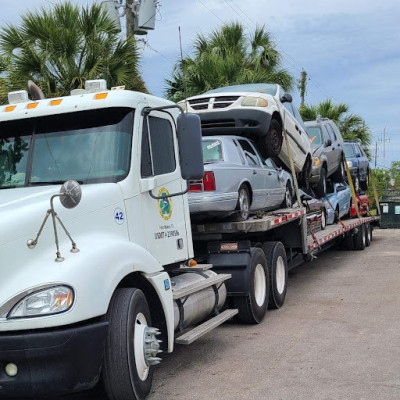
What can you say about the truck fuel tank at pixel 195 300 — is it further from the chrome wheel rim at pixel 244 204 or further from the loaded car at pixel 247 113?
the loaded car at pixel 247 113

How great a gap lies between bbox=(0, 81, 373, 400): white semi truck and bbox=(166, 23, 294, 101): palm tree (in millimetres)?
12821

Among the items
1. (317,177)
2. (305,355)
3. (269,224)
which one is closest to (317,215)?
(317,177)

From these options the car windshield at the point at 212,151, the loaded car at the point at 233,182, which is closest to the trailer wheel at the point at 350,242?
the loaded car at the point at 233,182

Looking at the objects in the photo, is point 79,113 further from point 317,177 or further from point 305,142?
point 317,177

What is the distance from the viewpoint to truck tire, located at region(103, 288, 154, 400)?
15.0 feet

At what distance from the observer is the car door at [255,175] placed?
29.6 ft

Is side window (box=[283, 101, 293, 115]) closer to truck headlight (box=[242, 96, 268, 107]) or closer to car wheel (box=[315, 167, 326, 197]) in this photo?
truck headlight (box=[242, 96, 268, 107])

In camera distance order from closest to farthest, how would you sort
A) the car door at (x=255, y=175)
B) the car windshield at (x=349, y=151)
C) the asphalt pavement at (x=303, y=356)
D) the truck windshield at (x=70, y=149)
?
the truck windshield at (x=70, y=149) < the asphalt pavement at (x=303, y=356) < the car door at (x=255, y=175) < the car windshield at (x=349, y=151)

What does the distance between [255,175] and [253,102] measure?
1.38 m

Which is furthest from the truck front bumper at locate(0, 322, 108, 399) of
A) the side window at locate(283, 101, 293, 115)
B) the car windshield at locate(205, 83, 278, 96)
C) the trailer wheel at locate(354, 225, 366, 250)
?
the trailer wheel at locate(354, 225, 366, 250)

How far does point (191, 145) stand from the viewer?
5512mm

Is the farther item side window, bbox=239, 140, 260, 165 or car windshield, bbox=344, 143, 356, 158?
car windshield, bbox=344, 143, 356, 158

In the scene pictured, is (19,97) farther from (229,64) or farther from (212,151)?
(229,64)

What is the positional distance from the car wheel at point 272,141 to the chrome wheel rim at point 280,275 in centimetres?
192
